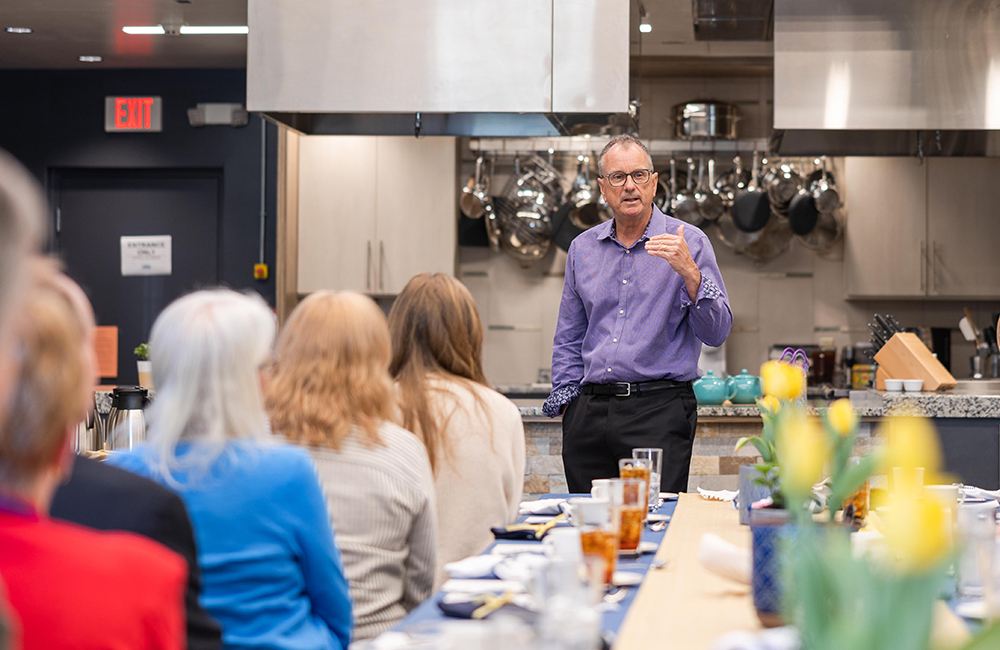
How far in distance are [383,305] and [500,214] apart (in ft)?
3.15

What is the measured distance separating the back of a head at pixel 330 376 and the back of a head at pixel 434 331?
341 mm

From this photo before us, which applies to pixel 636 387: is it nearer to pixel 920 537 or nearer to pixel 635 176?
pixel 635 176

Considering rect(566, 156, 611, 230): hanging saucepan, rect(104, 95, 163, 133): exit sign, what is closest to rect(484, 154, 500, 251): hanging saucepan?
rect(566, 156, 611, 230): hanging saucepan

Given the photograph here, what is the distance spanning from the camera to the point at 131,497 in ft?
3.76

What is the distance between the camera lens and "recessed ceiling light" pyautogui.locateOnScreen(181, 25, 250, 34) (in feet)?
16.7

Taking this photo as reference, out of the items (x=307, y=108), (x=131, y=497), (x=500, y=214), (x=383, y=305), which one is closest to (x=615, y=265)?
(x=307, y=108)

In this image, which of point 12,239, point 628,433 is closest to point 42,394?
point 12,239

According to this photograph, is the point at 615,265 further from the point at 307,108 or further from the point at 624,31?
the point at 307,108

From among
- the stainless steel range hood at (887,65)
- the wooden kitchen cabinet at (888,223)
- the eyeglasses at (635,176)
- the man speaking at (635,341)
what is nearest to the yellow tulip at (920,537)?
the man speaking at (635,341)

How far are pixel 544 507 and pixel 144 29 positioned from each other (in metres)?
4.09

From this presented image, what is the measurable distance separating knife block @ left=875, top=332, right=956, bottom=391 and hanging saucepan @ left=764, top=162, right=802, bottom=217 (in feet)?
5.36

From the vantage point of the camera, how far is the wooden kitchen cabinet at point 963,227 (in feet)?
18.9

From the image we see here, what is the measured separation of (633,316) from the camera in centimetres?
292

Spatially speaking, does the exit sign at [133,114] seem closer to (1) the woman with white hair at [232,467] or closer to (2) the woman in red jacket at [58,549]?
(1) the woman with white hair at [232,467]
